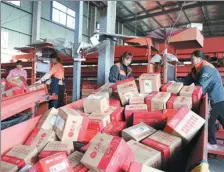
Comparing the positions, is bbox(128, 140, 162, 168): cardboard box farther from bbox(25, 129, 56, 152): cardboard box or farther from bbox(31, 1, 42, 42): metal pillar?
bbox(31, 1, 42, 42): metal pillar

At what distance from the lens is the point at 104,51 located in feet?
13.4

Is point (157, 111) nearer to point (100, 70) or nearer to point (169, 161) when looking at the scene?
point (169, 161)

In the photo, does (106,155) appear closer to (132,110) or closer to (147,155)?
(147,155)

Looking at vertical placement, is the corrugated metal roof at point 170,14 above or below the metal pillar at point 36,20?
above

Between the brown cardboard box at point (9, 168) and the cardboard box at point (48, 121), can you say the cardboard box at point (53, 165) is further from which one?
the cardboard box at point (48, 121)

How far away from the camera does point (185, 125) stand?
1985 millimetres

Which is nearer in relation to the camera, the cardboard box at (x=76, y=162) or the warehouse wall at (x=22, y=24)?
the cardboard box at (x=76, y=162)

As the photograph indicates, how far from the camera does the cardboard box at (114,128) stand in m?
2.23

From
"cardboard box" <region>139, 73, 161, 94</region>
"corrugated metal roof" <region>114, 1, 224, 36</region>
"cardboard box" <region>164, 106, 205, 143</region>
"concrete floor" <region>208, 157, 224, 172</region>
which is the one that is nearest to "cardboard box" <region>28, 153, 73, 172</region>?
"cardboard box" <region>164, 106, 205, 143</region>

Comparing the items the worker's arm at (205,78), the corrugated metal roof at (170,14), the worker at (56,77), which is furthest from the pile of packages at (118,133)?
the corrugated metal roof at (170,14)

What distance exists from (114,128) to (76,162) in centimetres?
74

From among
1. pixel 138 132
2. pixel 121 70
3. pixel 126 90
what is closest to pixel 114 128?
pixel 138 132

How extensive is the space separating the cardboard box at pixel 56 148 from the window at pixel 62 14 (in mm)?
10394

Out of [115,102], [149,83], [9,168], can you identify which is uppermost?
[149,83]
